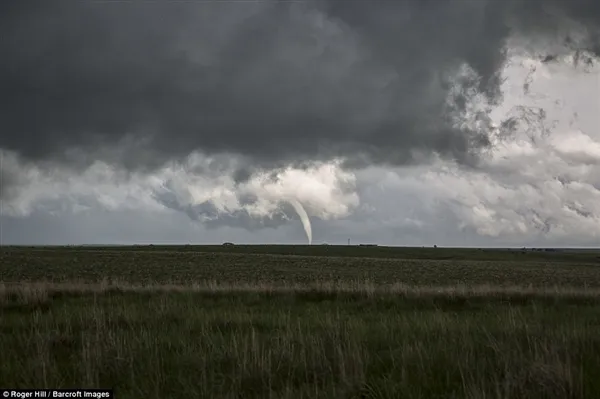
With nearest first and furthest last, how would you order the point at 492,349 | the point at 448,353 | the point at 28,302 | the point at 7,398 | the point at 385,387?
the point at 7,398
the point at 385,387
the point at 448,353
the point at 492,349
the point at 28,302

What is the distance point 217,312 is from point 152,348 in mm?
4766

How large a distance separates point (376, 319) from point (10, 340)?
308 inches

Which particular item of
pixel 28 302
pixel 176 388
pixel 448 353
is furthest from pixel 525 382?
pixel 28 302

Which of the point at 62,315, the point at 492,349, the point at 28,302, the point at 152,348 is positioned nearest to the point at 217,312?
the point at 62,315

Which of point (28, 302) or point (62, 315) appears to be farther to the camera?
point (28, 302)

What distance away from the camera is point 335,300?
16000 mm

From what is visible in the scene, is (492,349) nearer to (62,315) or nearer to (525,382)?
(525,382)

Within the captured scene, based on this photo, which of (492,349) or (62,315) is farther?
(62,315)

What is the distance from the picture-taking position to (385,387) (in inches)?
219

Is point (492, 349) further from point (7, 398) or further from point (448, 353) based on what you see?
point (7, 398)

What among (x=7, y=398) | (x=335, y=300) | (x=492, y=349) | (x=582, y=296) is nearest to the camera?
(x=7, y=398)

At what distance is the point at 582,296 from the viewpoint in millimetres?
17578

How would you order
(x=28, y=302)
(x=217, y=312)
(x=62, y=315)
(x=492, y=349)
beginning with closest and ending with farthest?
1. (x=492, y=349)
2. (x=62, y=315)
3. (x=217, y=312)
4. (x=28, y=302)

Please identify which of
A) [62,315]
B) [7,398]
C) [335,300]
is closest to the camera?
[7,398]
